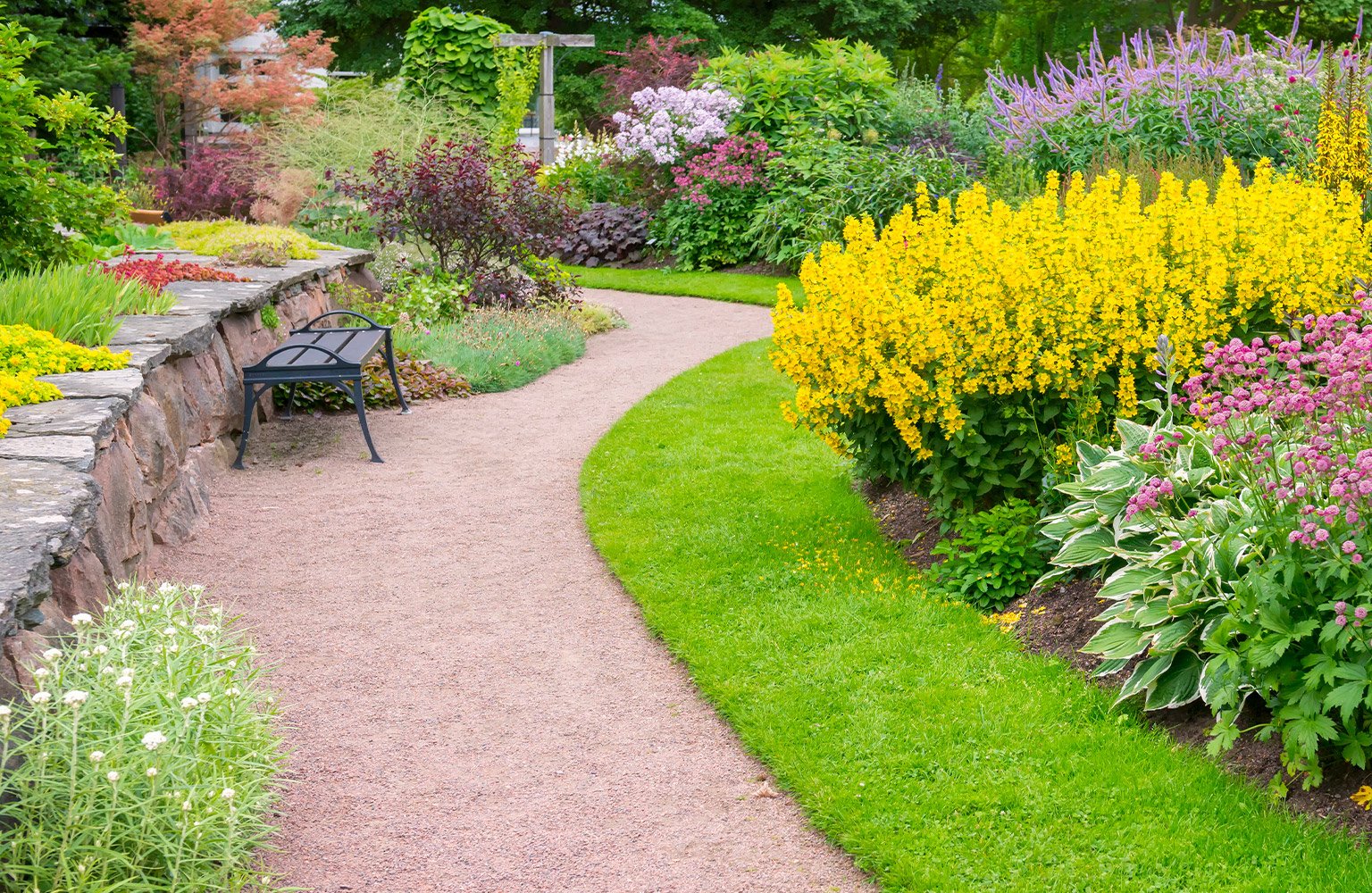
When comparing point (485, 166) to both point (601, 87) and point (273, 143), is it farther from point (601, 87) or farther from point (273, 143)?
point (601, 87)

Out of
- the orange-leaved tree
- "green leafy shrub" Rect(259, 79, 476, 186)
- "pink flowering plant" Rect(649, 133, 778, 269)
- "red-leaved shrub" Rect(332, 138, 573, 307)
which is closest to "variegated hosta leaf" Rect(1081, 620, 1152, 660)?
"red-leaved shrub" Rect(332, 138, 573, 307)

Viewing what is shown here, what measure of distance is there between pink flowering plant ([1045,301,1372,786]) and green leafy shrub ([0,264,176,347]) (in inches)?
171

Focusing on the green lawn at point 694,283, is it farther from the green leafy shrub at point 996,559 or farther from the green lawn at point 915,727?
the green leafy shrub at point 996,559

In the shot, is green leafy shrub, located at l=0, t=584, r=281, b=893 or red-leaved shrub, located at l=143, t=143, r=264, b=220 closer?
green leafy shrub, located at l=0, t=584, r=281, b=893

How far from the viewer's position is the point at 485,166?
383 inches

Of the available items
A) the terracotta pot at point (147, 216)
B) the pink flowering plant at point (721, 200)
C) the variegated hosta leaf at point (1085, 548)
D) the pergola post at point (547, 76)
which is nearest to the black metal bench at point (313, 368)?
the variegated hosta leaf at point (1085, 548)

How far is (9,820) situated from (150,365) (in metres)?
2.93

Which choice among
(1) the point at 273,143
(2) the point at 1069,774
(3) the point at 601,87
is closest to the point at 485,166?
(1) the point at 273,143

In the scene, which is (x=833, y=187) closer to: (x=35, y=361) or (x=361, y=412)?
(x=361, y=412)

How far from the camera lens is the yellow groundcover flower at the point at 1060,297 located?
14.1 ft

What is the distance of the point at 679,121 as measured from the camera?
14883 millimetres

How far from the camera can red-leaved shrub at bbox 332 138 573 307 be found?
9500 mm

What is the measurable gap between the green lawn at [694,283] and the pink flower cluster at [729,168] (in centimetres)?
105

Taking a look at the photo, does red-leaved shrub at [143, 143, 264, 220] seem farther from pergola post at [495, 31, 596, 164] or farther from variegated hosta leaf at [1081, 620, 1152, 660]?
variegated hosta leaf at [1081, 620, 1152, 660]
